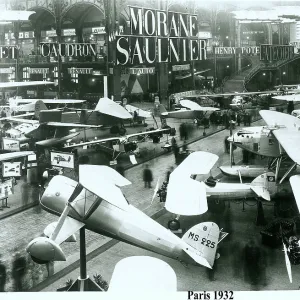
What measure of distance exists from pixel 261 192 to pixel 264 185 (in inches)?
30.6

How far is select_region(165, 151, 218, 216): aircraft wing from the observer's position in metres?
11.1

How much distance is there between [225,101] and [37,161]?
16420 mm

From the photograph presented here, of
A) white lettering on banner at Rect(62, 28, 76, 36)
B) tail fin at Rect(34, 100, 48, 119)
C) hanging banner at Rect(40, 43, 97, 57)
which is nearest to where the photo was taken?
hanging banner at Rect(40, 43, 97, 57)

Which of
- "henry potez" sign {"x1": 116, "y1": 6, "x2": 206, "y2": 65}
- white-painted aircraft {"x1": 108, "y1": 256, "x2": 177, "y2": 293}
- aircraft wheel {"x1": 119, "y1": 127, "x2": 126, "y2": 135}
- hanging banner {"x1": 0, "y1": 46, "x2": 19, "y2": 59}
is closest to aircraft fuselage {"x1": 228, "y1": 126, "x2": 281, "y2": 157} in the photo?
"henry potez" sign {"x1": 116, "y1": 6, "x2": 206, "y2": 65}

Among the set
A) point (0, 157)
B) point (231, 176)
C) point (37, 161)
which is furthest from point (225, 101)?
point (0, 157)

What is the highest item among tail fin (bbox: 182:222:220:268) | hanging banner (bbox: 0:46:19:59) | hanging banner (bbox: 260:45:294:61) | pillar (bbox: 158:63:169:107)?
hanging banner (bbox: 0:46:19:59)

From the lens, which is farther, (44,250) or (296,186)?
(296,186)

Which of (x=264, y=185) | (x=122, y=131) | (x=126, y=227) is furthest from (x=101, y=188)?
(x=122, y=131)

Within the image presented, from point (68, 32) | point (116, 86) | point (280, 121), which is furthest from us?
point (68, 32)

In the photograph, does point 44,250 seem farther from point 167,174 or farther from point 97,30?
point 97,30

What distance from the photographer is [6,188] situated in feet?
52.9

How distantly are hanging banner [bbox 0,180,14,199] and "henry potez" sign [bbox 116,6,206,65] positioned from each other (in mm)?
6660

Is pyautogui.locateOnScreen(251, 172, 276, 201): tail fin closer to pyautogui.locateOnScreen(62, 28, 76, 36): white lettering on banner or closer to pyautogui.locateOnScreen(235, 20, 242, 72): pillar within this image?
pyautogui.locateOnScreen(235, 20, 242, 72): pillar

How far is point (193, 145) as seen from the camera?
71.6 feet
